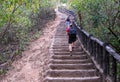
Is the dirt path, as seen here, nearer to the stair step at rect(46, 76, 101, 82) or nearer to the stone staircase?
the stone staircase

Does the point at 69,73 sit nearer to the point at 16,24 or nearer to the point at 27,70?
the point at 27,70

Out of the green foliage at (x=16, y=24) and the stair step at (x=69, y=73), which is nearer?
the green foliage at (x=16, y=24)

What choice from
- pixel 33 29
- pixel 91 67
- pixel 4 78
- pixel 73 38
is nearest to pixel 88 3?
pixel 73 38

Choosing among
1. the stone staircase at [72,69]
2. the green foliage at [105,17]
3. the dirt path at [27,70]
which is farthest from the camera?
the green foliage at [105,17]

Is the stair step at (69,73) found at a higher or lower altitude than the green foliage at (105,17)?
lower

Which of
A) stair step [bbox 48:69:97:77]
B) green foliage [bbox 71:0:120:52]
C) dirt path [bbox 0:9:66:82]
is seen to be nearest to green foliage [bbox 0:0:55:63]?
dirt path [bbox 0:9:66:82]

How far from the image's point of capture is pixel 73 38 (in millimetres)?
13141

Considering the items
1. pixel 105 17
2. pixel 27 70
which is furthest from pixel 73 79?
pixel 105 17

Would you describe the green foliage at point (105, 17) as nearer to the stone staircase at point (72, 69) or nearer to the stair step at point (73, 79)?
the stone staircase at point (72, 69)

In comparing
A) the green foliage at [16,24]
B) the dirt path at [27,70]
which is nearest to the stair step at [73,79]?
the dirt path at [27,70]

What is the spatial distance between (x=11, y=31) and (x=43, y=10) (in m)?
13.3

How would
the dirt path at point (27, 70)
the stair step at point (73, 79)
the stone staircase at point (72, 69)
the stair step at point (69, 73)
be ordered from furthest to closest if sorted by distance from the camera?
the dirt path at point (27, 70) → the stair step at point (69, 73) → the stone staircase at point (72, 69) → the stair step at point (73, 79)

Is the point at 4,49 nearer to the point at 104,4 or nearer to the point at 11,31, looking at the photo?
the point at 11,31

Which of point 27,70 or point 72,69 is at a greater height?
point 72,69
